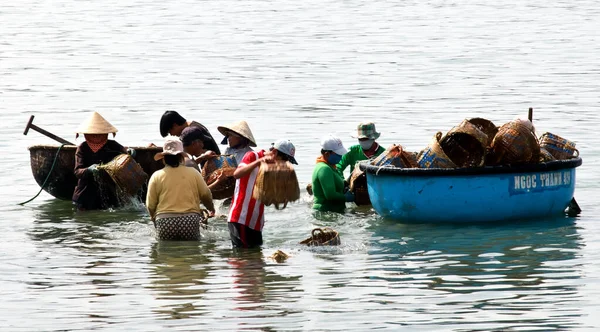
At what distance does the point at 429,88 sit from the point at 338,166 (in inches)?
620

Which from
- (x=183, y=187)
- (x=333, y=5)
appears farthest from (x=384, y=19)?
(x=183, y=187)

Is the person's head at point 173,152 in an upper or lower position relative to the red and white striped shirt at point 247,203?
upper

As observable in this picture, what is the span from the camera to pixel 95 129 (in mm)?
17172

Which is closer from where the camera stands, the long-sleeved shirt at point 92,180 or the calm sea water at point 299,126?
the calm sea water at point 299,126

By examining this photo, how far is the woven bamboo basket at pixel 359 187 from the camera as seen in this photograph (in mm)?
17156

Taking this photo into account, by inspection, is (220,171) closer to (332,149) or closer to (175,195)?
(332,149)

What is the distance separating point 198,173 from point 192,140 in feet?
6.52

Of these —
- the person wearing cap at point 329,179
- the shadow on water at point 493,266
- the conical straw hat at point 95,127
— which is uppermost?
the conical straw hat at point 95,127

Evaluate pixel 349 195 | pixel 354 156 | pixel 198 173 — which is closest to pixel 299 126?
pixel 354 156

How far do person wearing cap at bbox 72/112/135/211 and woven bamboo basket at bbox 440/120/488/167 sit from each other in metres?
4.30

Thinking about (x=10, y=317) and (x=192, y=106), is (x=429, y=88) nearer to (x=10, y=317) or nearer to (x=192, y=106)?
(x=192, y=106)

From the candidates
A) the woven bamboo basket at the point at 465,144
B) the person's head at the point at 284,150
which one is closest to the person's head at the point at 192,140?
the woven bamboo basket at the point at 465,144

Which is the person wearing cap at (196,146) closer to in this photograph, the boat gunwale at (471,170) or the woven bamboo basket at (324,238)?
the boat gunwale at (471,170)

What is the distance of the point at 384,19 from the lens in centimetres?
5278
